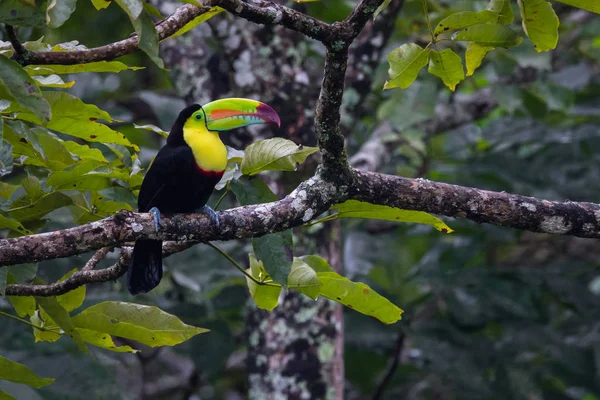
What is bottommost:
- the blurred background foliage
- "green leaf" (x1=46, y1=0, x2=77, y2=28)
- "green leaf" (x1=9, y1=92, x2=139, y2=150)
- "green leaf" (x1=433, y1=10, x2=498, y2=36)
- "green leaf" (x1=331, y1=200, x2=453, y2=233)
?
Answer: the blurred background foliage

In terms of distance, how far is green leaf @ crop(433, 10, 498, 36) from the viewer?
1.86 meters

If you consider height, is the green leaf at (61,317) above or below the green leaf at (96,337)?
above

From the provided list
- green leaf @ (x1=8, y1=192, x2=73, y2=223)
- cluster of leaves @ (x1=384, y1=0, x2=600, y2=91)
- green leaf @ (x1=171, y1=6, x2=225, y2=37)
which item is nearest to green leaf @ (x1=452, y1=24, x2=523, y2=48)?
cluster of leaves @ (x1=384, y1=0, x2=600, y2=91)

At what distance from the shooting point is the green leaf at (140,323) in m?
1.91

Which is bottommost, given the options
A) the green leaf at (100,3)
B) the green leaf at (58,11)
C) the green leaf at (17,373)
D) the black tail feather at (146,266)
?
the black tail feather at (146,266)

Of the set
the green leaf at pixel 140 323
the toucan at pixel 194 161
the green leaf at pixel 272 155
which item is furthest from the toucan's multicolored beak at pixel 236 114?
the green leaf at pixel 140 323

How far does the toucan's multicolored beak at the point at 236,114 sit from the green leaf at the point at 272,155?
1.61 ft

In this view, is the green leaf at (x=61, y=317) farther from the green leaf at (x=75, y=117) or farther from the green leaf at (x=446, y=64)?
the green leaf at (x=446, y=64)

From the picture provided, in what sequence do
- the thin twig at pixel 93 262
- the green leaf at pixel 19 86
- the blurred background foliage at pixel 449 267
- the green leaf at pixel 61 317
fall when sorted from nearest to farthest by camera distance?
the green leaf at pixel 19 86 < the green leaf at pixel 61 317 < the thin twig at pixel 93 262 < the blurred background foliage at pixel 449 267

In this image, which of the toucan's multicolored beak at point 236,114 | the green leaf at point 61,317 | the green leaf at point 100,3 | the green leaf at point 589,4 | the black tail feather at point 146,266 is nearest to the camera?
the green leaf at point 100,3

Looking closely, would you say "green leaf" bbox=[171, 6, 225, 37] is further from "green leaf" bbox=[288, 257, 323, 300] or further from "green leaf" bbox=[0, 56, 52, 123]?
"green leaf" bbox=[288, 257, 323, 300]

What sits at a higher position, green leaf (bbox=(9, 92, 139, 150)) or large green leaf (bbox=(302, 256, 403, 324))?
green leaf (bbox=(9, 92, 139, 150))

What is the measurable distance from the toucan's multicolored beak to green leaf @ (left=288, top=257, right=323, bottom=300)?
74 centimetres

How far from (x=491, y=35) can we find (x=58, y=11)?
105cm
